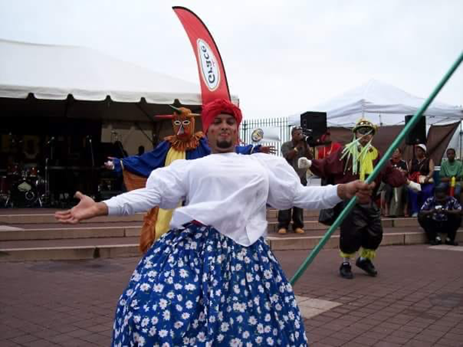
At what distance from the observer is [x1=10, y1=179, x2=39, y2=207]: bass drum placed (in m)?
11.7

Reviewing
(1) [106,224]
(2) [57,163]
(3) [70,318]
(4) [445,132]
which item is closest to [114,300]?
(3) [70,318]

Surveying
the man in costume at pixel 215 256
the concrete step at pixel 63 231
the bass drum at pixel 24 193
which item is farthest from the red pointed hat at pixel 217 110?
the bass drum at pixel 24 193

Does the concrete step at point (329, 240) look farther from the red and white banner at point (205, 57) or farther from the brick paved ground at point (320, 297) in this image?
the red and white banner at point (205, 57)

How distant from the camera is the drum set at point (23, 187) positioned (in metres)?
11.8

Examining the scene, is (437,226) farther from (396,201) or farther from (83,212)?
(83,212)

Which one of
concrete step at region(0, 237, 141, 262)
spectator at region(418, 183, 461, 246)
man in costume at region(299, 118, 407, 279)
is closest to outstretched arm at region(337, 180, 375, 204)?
man in costume at region(299, 118, 407, 279)

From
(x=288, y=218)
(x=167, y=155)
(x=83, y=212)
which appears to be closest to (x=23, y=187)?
(x=288, y=218)

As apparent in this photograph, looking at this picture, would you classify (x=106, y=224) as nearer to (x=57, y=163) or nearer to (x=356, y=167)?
(x=57, y=163)

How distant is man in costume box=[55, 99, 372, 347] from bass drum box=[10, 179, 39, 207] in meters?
9.96

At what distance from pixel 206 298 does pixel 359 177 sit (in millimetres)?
4388

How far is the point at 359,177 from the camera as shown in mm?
6367

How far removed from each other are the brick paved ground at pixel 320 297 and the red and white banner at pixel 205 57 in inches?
185

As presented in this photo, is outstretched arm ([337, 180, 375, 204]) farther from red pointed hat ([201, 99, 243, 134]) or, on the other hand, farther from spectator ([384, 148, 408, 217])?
spectator ([384, 148, 408, 217])

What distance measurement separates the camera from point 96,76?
11531 mm
